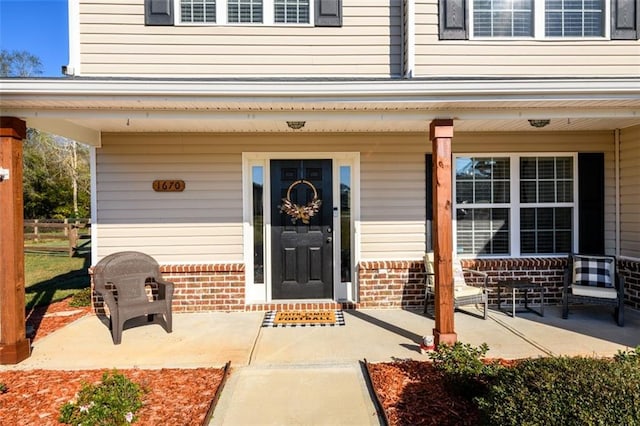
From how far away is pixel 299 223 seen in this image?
5.52 metres

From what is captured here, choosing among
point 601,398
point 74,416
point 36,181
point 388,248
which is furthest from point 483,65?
point 36,181

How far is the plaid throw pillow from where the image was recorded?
16.5ft

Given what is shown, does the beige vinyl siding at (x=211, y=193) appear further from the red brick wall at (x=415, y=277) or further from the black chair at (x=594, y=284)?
the black chair at (x=594, y=284)

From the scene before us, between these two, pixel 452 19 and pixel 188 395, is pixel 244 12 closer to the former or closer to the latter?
pixel 452 19

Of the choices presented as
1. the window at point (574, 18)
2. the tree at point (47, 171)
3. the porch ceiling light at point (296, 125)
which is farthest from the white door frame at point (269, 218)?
the tree at point (47, 171)

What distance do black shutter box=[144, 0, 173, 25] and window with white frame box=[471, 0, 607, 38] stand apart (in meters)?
4.09

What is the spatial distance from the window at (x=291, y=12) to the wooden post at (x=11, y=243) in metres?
3.34

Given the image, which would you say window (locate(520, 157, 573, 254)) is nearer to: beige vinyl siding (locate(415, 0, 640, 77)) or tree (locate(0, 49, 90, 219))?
beige vinyl siding (locate(415, 0, 640, 77))

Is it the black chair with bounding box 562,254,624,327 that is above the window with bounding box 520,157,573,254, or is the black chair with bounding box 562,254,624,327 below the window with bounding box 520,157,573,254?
below

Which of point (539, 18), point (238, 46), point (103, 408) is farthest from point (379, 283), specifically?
point (539, 18)

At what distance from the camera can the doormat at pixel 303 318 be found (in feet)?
15.6

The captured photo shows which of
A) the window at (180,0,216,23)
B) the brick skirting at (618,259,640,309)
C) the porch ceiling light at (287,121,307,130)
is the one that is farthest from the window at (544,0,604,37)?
the window at (180,0,216,23)

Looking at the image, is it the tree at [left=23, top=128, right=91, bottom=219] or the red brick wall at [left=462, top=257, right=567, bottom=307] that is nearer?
the red brick wall at [left=462, top=257, right=567, bottom=307]

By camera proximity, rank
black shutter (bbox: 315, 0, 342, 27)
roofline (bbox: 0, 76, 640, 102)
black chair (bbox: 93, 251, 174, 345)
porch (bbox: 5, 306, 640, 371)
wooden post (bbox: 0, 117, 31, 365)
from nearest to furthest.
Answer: roofline (bbox: 0, 76, 640, 102), wooden post (bbox: 0, 117, 31, 365), porch (bbox: 5, 306, 640, 371), black chair (bbox: 93, 251, 174, 345), black shutter (bbox: 315, 0, 342, 27)
